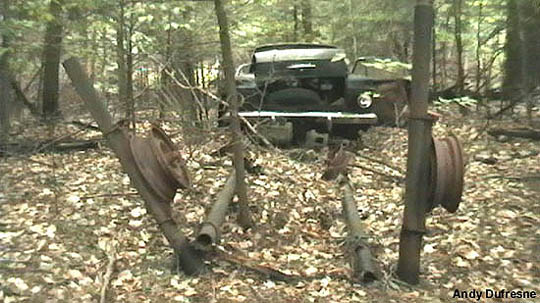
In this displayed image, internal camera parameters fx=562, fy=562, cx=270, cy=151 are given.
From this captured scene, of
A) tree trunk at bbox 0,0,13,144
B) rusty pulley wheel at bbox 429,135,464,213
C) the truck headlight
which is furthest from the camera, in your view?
the truck headlight

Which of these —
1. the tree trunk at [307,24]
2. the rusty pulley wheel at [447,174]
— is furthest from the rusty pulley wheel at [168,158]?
the tree trunk at [307,24]

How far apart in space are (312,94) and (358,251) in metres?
6.10

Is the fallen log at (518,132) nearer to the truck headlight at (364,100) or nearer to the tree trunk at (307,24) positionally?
the truck headlight at (364,100)

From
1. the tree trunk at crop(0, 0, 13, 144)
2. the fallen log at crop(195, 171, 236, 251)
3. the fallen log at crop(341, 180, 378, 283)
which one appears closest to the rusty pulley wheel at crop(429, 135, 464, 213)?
the fallen log at crop(341, 180, 378, 283)

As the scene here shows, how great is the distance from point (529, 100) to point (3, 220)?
8048 mm

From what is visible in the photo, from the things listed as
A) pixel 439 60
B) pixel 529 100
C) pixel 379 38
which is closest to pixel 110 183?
pixel 529 100

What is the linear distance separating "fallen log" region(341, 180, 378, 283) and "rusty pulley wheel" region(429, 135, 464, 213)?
67 centimetres

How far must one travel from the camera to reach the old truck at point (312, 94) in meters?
9.69

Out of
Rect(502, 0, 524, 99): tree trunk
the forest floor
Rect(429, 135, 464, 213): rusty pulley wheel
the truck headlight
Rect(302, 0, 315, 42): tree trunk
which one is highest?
Rect(302, 0, 315, 42): tree trunk

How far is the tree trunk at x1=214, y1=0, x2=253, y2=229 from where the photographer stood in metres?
5.11

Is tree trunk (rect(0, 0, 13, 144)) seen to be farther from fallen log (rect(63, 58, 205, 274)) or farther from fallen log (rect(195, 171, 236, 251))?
fallen log (rect(63, 58, 205, 274))

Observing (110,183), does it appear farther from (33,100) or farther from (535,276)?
(33,100)

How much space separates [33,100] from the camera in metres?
13.5

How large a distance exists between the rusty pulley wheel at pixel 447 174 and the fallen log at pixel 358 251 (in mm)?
674
